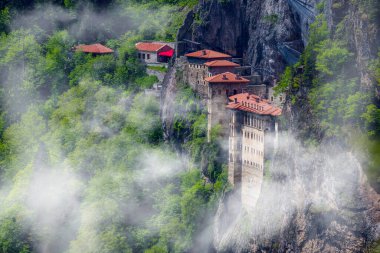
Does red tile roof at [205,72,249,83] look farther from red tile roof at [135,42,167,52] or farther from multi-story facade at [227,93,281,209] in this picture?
red tile roof at [135,42,167,52]

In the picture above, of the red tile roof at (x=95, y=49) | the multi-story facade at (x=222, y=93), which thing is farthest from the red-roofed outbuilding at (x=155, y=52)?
the multi-story facade at (x=222, y=93)

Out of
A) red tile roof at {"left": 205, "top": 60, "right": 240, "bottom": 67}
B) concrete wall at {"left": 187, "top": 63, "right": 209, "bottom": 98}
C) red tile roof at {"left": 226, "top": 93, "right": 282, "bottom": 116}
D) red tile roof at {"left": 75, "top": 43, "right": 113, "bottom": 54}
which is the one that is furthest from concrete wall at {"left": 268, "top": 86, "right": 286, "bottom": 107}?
red tile roof at {"left": 75, "top": 43, "right": 113, "bottom": 54}

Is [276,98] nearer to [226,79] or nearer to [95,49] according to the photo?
[226,79]

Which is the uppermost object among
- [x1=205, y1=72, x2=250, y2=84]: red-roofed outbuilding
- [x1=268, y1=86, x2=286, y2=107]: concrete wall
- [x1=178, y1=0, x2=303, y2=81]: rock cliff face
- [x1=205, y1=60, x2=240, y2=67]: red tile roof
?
[x1=178, y1=0, x2=303, y2=81]: rock cliff face

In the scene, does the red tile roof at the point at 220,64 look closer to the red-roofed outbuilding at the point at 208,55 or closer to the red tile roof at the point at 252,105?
the red-roofed outbuilding at the point at 208,55

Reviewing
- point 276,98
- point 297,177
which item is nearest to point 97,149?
point 276,98

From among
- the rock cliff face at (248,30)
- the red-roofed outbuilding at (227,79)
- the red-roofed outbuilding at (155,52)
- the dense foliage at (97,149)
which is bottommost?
the dense foliage at (97,149)
